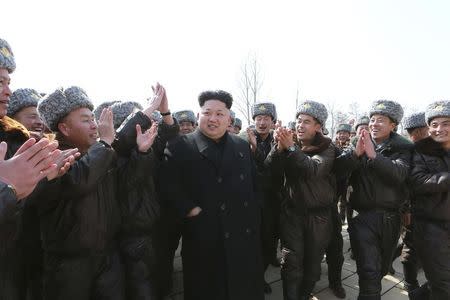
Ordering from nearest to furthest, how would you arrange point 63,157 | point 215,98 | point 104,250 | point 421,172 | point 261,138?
point 63,157
point 104,250
point 215,98
point 421,172
point 261,138

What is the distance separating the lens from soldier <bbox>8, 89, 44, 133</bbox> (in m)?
3.32

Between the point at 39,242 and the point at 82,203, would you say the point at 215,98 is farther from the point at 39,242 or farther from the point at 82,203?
the point at 39,242

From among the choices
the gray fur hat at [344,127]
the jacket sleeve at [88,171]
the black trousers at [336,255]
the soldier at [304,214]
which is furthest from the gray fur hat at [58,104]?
the gray fur hat at [344,127]

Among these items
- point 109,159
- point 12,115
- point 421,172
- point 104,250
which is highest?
point 12,115

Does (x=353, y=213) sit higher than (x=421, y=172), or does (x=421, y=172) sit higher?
(x=421, y=172)

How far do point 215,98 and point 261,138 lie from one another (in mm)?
1982

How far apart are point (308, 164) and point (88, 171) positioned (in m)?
2.13

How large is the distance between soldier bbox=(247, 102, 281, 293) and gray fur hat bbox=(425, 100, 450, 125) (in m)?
1.84

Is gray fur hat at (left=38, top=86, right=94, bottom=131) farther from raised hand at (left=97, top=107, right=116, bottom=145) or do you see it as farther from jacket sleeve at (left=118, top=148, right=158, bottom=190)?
jacket sleeve at (left=118, top=148, right=158, bottom=190)

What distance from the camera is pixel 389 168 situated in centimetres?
346

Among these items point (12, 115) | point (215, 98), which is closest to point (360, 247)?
point (215, 98)

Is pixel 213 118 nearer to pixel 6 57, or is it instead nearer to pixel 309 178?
pixel 309 178

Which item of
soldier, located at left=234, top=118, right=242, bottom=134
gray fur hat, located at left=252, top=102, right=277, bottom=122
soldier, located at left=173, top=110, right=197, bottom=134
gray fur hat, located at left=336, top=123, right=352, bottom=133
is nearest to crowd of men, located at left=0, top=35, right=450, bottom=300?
gray fur hat, located at left=252, top=102, right=277, bottom=122

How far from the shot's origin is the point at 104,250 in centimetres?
258
